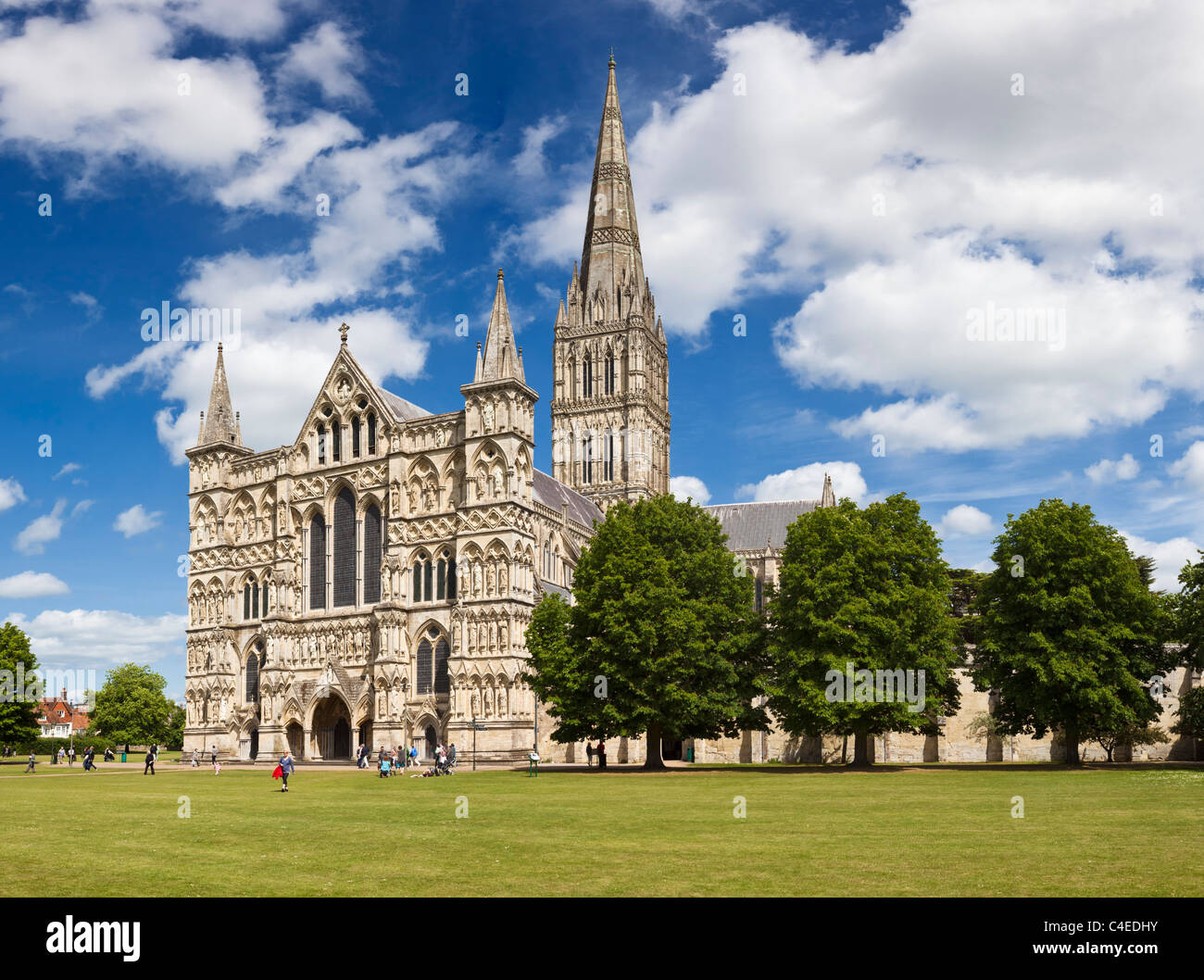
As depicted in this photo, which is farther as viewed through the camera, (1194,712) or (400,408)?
(400,408)

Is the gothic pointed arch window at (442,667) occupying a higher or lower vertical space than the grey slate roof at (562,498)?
lower

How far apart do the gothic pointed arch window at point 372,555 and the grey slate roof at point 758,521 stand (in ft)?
Result: 128

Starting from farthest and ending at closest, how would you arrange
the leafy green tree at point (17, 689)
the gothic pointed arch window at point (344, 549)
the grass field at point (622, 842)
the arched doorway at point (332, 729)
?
the leafy green tree at point (17, 689) < the gothic pointed arch window at point (344, 549) < the arched doorway at point (332, 729) < the grass field at point (622, 842)

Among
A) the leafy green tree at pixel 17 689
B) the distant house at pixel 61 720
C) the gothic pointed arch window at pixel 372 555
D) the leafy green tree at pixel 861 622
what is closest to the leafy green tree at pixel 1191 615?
the leafy green tree at pixel 861 622

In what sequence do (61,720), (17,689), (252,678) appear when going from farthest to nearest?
(61,720), (17,689), (252,678)

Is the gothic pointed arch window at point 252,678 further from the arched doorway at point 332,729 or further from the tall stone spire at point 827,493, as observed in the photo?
the tall stone spire at point 827,493

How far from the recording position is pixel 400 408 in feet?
240

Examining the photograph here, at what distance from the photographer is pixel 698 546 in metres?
52.2

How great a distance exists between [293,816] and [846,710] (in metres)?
26.6

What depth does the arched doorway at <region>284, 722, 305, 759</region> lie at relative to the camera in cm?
6850

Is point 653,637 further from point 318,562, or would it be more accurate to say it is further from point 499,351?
point 318,562

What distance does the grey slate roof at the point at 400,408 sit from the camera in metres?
71.0

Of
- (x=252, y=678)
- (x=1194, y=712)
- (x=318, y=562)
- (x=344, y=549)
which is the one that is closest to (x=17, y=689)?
(x=252, y=678)

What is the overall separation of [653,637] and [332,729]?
3145 centimetres
